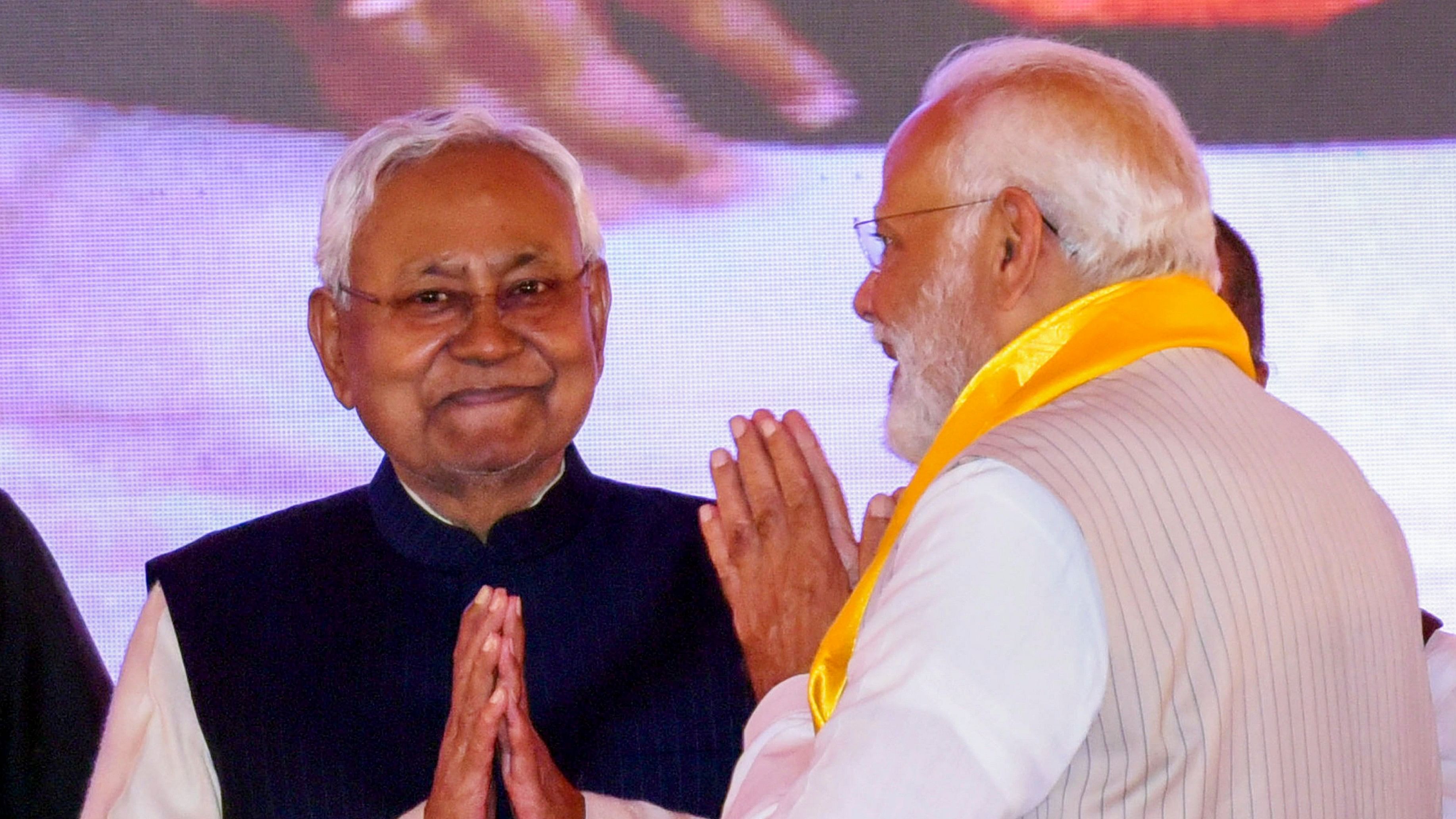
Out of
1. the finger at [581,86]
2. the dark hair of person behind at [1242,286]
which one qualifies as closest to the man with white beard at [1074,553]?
the dark hair of person behind at [1242,286]

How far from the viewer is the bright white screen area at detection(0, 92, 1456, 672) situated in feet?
10.7

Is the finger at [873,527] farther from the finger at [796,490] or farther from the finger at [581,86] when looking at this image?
the finger at [581,86]

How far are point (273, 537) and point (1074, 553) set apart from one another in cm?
141

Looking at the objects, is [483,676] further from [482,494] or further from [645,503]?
[645,503]

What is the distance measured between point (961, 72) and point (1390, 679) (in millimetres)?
882

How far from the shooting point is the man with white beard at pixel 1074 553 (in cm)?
151

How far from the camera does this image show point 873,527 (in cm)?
215

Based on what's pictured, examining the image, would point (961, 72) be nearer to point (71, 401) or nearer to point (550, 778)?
point (550, 778)

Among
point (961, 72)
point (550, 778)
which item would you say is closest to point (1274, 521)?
point (961, 72)

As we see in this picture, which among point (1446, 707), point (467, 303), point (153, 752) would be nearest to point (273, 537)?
point (153, 752)

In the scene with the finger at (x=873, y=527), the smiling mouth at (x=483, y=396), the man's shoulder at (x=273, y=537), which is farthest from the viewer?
the man's shoulder at (x=273, y=537)

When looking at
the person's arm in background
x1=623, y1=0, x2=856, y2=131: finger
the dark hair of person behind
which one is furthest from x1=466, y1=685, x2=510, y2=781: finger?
x1=623, y1=0, x2=856, y2=131: finger

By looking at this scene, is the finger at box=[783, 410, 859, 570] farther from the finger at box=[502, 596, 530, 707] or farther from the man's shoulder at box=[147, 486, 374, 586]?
the man's shoulder at box=[147, 486, 374, 586]

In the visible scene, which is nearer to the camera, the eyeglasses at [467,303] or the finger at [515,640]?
the finger at [515,640]
